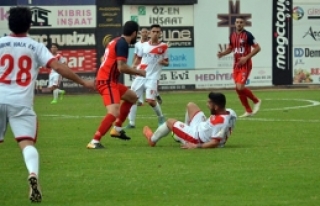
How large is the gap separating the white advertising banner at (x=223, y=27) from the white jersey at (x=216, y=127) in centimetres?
2299

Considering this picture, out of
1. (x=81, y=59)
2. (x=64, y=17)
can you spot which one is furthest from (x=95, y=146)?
(x=64, y=17)

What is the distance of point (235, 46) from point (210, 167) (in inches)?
454

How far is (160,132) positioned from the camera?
1658cm

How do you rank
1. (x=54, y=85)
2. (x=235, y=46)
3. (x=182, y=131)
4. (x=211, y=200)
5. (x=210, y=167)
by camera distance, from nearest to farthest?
(x=211, y=200) < (x=210, y=167) < (x=182, y=131) < (x=235, y=46) < (x=54, y=85)

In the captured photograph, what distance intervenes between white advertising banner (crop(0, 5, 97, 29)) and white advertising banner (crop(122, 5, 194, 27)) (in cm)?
131

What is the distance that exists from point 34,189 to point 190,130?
5.73m

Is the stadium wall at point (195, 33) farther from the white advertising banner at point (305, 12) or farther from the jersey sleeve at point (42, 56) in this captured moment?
the jersey sleeve at point (42, 56)

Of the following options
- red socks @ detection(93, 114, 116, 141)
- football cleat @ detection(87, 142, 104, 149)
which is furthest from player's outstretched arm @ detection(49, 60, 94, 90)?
football cleat @ detection(87, 142, 104, 149)

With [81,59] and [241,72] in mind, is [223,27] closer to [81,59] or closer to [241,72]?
[81,59]

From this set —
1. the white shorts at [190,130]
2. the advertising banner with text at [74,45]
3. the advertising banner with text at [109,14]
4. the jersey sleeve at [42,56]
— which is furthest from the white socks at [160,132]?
the advertising banner with text at [109,14]

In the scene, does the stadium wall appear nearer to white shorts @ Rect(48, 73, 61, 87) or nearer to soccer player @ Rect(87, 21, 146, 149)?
white shorts @ Rect(48, 73, 61, 87)

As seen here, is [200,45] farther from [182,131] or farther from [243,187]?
[243,187]

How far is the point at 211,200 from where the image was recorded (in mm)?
10766

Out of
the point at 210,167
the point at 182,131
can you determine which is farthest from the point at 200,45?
the point at 210,167
